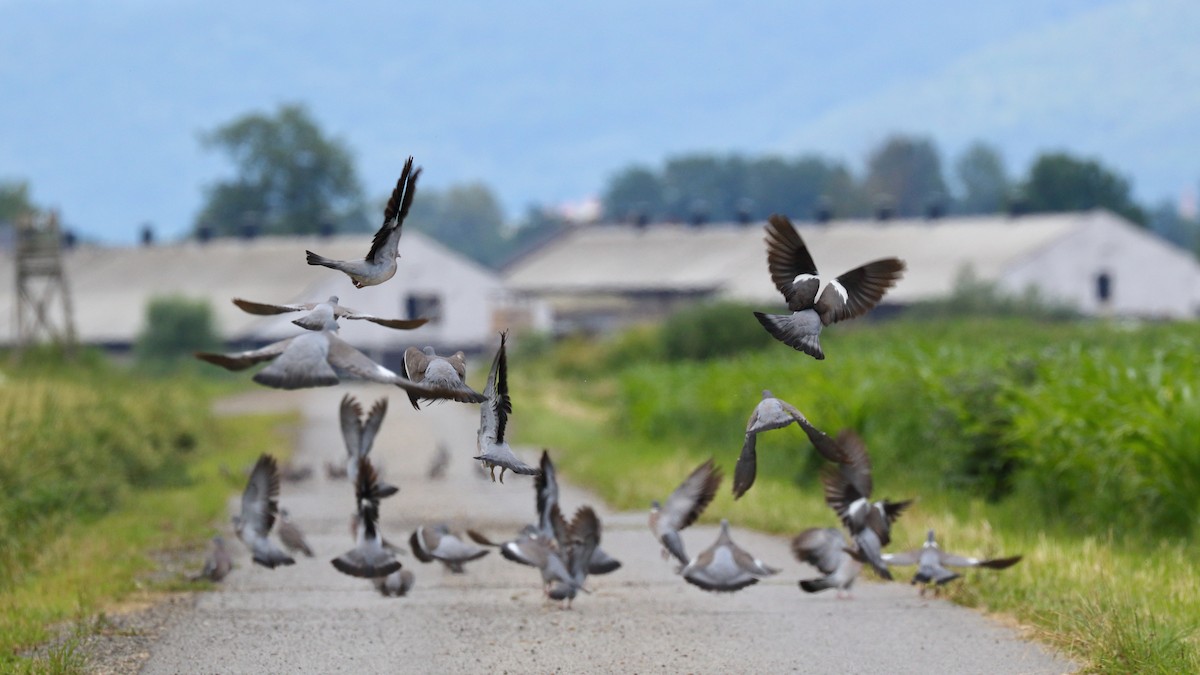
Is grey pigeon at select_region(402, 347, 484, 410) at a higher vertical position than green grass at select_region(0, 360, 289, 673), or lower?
higher

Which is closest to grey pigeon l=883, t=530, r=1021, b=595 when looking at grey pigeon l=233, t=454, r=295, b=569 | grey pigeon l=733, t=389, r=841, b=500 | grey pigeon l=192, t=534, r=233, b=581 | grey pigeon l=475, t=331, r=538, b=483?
grey pigeon l=733, t=389, r=841, b=500

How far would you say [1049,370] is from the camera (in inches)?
596

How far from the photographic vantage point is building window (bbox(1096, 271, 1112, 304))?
216 ft

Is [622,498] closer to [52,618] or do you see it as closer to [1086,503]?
[1086,503]

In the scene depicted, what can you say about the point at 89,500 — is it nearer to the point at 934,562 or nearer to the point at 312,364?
the point at 934,562

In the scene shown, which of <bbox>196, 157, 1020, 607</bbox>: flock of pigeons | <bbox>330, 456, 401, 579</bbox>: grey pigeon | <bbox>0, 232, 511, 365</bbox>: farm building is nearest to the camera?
<bbox>196, 157, 1020, 607</bbox>: flock of pigeons

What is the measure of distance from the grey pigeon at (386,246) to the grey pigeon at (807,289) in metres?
1.55

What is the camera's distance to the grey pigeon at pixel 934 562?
9.80 metres

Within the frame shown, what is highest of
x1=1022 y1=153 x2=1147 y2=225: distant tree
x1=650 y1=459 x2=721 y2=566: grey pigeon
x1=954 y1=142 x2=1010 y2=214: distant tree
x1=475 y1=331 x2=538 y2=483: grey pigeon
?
x1=954 y1=142 x2=1010 y2=214: distant tree

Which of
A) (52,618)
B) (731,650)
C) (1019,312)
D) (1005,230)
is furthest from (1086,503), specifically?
(1005,230)

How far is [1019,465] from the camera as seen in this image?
1494 centimetres

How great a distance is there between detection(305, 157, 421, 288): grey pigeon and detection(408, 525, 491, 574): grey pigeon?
13.0 feet

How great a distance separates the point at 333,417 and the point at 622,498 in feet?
66.1

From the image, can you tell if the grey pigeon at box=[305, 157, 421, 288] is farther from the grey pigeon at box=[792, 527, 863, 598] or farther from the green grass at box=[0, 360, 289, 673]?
the grey pigeon at box=[792, 527, 863, 598]
